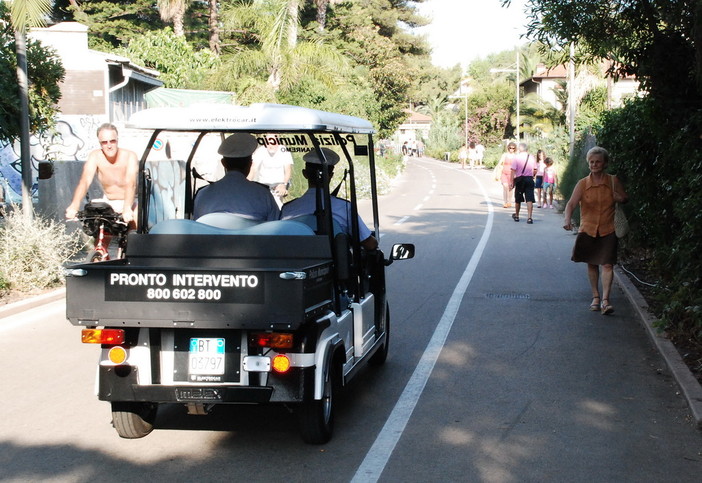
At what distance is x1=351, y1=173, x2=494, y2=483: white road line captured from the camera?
548cm

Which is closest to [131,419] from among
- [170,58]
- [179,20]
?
[170,58]

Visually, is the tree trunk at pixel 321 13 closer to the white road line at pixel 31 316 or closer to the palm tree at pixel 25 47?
the palm tree at pixel 25 47

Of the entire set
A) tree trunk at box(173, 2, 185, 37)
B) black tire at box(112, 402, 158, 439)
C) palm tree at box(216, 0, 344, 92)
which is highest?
tree trunk at box(173, 2, 185, 37)

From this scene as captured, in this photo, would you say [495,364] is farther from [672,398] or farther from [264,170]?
[264,170]

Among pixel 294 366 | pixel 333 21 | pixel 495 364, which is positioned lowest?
pixel 495 364

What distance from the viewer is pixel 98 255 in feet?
31.2

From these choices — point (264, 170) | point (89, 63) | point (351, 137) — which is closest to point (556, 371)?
point (351, 137)

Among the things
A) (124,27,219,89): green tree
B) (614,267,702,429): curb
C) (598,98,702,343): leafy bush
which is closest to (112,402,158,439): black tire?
(614,267,702,429): curb

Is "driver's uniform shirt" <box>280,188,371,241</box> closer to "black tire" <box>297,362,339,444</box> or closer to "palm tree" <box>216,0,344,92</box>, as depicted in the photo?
"black tire" <box>297,362,339,444</box>

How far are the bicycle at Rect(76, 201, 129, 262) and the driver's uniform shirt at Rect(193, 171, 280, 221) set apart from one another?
9.17ft

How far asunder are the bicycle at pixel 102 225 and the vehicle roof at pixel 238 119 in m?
3.44

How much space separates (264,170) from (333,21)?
41471 millimetres

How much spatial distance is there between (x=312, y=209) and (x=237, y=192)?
1.87 feet

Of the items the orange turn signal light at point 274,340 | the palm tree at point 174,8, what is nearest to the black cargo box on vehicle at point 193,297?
the orange turn signal light at point 274,340
